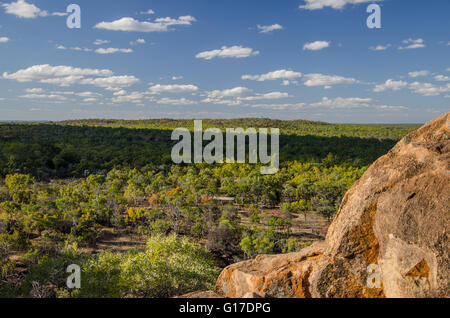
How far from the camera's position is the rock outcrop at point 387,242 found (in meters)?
5.49

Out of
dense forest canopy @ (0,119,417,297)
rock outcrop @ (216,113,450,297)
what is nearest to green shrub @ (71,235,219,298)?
dense forest canopy @ (0,119,417,297)

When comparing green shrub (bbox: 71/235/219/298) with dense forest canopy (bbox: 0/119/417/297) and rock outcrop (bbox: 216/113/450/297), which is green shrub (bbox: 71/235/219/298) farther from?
rock outcrop (bbox: 216/113/450/297)

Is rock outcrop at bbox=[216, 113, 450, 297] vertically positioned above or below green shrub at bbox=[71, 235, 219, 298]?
above

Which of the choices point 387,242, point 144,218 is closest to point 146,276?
point 387,242

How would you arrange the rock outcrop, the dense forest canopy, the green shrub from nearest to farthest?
the rock outcrop, the green shrub, the dense forest canopy

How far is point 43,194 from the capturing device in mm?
35406

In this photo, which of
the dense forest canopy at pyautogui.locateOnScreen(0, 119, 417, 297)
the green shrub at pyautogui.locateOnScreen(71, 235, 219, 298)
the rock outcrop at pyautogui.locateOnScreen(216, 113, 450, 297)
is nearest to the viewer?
the rock outcrop at pyautogui.locateOnScreen(216, 113, 450, 297)

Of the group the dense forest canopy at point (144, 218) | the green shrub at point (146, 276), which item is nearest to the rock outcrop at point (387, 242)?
the green shrub at point (146, 276)

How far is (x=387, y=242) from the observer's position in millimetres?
6059

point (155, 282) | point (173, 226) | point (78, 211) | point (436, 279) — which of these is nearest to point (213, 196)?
point (173, 226)

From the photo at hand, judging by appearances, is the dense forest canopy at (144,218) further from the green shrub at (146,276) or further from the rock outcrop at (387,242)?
the rock outcrop at (387,242)

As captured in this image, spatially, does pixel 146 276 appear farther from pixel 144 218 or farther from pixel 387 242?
pixel 144 218

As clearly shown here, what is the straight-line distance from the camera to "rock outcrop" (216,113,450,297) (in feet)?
18.0

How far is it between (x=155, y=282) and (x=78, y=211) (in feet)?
67.1
